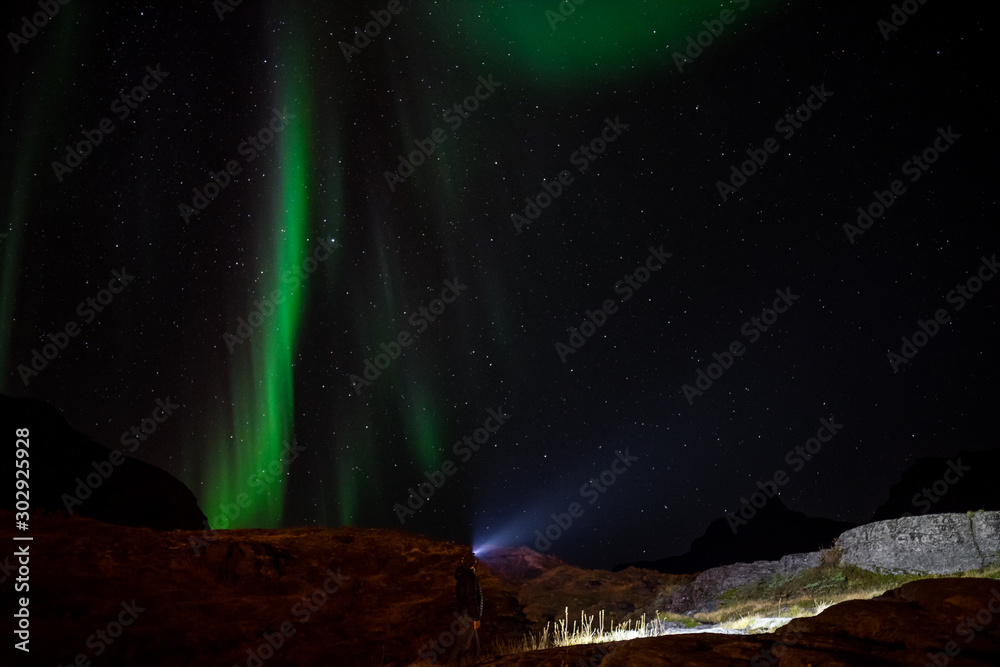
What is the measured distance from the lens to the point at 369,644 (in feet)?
45.0

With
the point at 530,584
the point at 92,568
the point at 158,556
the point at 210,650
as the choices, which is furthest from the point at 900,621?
the point at 530,584

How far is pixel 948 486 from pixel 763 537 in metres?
55.7

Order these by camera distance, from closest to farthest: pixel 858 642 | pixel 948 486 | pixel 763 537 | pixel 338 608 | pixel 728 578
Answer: pixel 858 642
pixel 338 608
pixel 728 578
pixel 948 486
pixel 763 537

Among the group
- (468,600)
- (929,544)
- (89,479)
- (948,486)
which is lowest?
(929,544)

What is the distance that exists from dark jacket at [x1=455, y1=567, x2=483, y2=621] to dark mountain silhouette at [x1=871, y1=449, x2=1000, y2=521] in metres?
64.2

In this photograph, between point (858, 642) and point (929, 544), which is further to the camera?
point (929, 544)

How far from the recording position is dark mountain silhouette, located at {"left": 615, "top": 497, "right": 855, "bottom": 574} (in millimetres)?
114938

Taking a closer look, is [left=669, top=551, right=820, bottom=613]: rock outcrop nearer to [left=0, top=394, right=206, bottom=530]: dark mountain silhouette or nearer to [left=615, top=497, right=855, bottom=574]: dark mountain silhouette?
[left=0, top=394, right=206, bottom=530]: dark mountain silhouette

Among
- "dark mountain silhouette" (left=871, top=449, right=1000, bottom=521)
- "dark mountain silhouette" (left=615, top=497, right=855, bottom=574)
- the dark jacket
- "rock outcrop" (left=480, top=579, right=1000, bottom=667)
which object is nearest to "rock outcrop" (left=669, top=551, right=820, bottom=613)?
the dark jacket

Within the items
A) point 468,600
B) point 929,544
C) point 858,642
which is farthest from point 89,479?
point 929,544

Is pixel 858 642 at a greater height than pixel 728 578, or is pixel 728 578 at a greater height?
pixel 728 578

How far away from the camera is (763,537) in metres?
119

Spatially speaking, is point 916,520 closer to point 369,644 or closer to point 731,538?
A: point 369,644

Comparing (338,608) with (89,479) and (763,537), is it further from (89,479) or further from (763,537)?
(763,537)
